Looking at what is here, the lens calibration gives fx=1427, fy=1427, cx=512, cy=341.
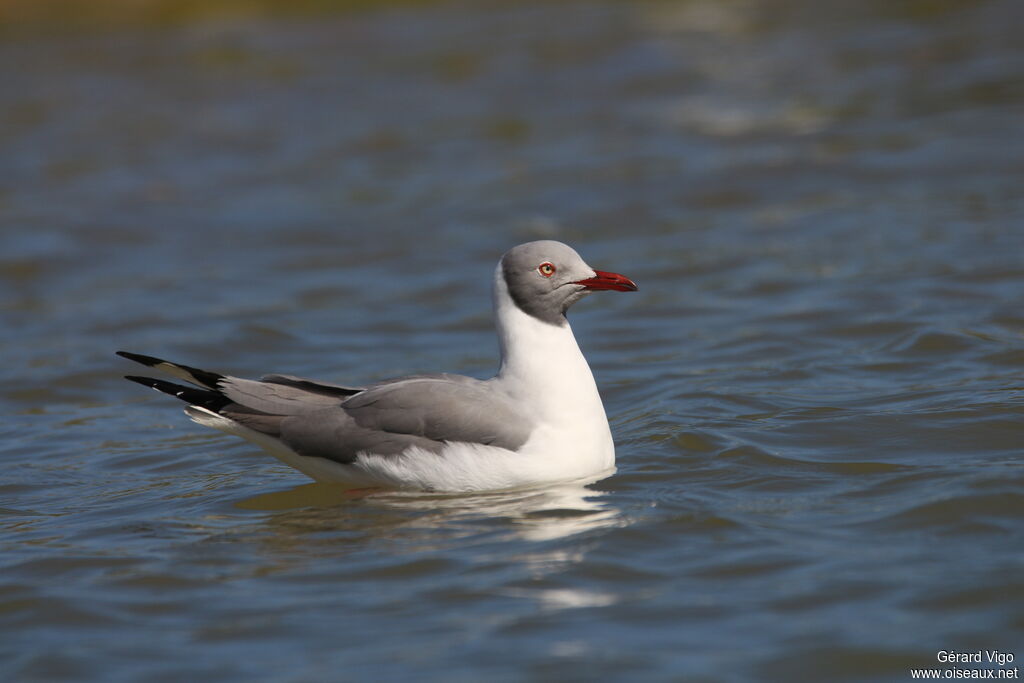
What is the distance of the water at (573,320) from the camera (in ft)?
17.5

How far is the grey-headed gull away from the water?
188mm

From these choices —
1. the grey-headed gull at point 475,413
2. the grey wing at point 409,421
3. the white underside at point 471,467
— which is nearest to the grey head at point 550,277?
the grey-headed gull at point 475,413

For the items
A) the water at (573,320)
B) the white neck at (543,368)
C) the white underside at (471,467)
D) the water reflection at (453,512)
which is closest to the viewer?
the water at (573,320)

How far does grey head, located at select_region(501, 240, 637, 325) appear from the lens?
678cm

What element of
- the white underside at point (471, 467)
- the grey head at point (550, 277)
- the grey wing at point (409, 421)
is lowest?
the white underside at point (471, 467)

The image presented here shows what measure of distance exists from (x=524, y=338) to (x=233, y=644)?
226 centimetres

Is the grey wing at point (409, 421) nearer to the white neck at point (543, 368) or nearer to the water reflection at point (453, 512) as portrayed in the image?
the white neck at point (543, 368)

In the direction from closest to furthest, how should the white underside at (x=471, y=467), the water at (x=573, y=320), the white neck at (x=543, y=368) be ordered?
the water at (x=573, y=320) < the white underside at (x=471, y=467) < the white neck at (x=543, y=368)

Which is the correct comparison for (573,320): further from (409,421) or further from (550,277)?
(409,421)

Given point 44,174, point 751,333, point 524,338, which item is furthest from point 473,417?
point 44,174

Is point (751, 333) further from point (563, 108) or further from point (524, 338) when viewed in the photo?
point (563, 108)

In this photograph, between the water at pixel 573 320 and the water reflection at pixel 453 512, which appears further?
the water reflection at pixel 453 512

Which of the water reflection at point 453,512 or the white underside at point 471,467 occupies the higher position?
the white underside at point 471,467

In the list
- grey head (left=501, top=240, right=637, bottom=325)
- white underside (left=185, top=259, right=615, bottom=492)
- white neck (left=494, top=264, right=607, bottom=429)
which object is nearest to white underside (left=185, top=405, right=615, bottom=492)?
white underside (left=185, top=259, right=615, bottom=492)
